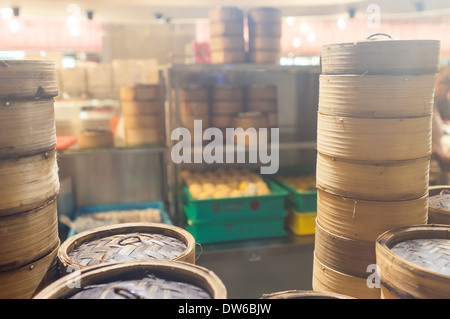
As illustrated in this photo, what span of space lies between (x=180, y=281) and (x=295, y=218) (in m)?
2.22

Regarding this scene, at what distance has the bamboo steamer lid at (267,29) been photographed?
3191 millimetres

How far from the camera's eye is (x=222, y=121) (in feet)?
10.7

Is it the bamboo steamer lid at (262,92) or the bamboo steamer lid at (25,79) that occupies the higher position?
the bamboo steamer lid at (25,79)

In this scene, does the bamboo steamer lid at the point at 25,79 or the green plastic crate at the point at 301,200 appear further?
the green plastic crate at the point at 301,200

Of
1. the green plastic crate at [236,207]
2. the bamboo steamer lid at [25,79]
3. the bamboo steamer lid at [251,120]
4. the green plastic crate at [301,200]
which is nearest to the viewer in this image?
the bamboo steamer lid at [25,79]

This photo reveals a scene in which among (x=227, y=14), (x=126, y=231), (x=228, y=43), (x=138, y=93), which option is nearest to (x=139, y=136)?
(x=138, y=93)

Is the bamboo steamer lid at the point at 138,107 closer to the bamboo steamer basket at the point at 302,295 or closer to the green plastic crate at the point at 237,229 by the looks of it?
the green plastic crate at the point at 237,229

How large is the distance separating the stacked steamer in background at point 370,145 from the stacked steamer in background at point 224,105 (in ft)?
5.53

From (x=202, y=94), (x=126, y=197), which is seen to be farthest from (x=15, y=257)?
(x=126, y=197)

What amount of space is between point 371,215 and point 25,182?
3.86ft

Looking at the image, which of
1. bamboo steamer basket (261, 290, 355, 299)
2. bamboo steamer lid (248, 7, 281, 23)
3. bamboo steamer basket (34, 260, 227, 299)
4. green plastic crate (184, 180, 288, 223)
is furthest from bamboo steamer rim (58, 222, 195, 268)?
bamboo steamer lid (248, 7, 281, 23)

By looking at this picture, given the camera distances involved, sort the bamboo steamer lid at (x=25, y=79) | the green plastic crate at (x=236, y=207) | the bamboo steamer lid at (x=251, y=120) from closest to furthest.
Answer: the bamboo steamer lid at (x=25, y=79) < the green plastic crate at (x=236, y=207) < the bamboo steamer lid at (x=251, y=120)

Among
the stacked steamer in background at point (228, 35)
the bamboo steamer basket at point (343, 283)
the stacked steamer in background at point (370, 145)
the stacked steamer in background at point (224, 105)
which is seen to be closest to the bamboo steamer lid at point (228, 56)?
the stacked steamer in background at point (228, 35)

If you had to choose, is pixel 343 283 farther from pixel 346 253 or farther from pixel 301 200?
pixel 301 200
